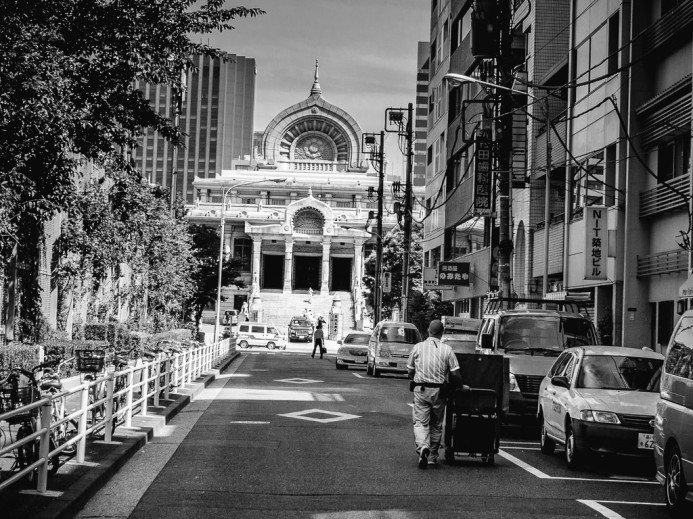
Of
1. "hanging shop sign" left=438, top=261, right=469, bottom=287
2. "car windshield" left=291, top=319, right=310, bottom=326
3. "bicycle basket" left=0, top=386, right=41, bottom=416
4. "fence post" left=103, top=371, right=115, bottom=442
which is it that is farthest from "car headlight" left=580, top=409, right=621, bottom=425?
Result: "car windshield" left=291, top=319, right=310, bottom=326

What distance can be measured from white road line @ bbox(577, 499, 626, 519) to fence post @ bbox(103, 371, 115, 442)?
211 inches

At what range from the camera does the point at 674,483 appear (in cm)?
962

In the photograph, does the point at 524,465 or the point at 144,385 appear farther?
the point at 144,385

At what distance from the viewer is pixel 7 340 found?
82.1ft

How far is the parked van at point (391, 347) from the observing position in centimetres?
3431

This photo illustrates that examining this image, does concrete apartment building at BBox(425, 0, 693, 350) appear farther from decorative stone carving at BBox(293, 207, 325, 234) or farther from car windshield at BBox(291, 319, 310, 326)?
decorative stone carving at BBox(293, 207, 325, 234)

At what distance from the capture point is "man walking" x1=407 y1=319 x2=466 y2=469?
12578 mm

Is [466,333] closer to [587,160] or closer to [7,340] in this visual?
[587,160]

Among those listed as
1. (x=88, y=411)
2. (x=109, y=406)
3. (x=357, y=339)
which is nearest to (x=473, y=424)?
(x=109, y=406)

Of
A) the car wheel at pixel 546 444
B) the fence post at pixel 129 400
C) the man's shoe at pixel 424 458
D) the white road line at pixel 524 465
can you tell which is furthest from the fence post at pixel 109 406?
the car wheel at pixel 546 444

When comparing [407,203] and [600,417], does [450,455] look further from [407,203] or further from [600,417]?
[407,203]

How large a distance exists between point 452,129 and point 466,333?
25774 mm

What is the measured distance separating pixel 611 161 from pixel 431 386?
64.1 ft

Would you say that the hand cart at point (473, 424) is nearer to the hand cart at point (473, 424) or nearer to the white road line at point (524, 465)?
the hand cart at point (473, 424)
